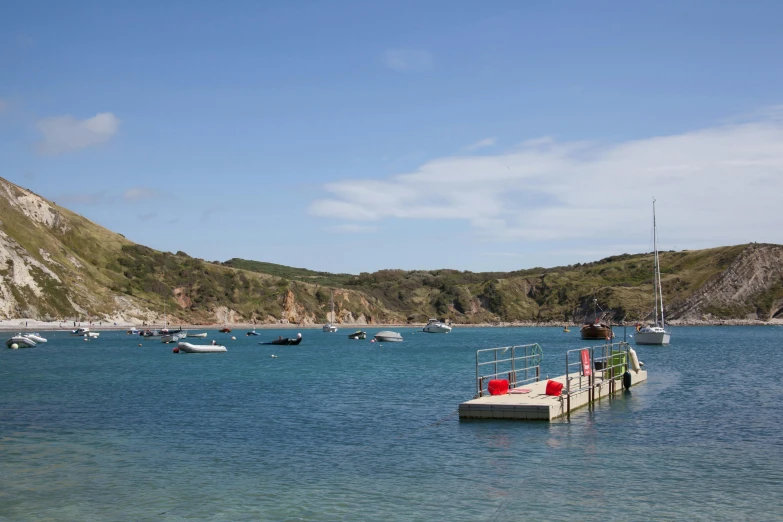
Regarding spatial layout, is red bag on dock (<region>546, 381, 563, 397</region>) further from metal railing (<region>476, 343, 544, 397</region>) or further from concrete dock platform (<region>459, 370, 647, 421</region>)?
metal railing (<region>476, 343, 544, 397</region>)

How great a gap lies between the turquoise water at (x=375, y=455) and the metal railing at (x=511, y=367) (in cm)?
278

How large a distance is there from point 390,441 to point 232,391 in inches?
891

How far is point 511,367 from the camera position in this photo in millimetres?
43219

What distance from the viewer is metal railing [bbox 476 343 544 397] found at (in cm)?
3753

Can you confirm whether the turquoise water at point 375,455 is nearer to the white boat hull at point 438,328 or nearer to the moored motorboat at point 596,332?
the moored motorboat at point 596,332

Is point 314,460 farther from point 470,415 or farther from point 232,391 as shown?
point 232,391

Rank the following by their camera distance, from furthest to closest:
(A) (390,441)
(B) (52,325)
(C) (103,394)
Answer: (B) (52,325), (C) (103,394), (A) (390,441)

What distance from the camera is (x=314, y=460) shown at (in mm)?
25203

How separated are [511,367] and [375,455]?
18699 mm

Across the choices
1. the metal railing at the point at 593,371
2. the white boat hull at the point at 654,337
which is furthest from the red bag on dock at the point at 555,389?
the white boat hull at the point at 654,337

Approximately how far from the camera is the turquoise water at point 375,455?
19.3m

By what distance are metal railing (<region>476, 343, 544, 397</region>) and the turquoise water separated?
2.78 m

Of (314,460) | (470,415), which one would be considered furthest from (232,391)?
(314,460)

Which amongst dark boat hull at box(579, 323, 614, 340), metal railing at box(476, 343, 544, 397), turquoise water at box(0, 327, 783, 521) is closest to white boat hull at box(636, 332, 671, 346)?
metal railing at box(476, 343, 544, 397)
